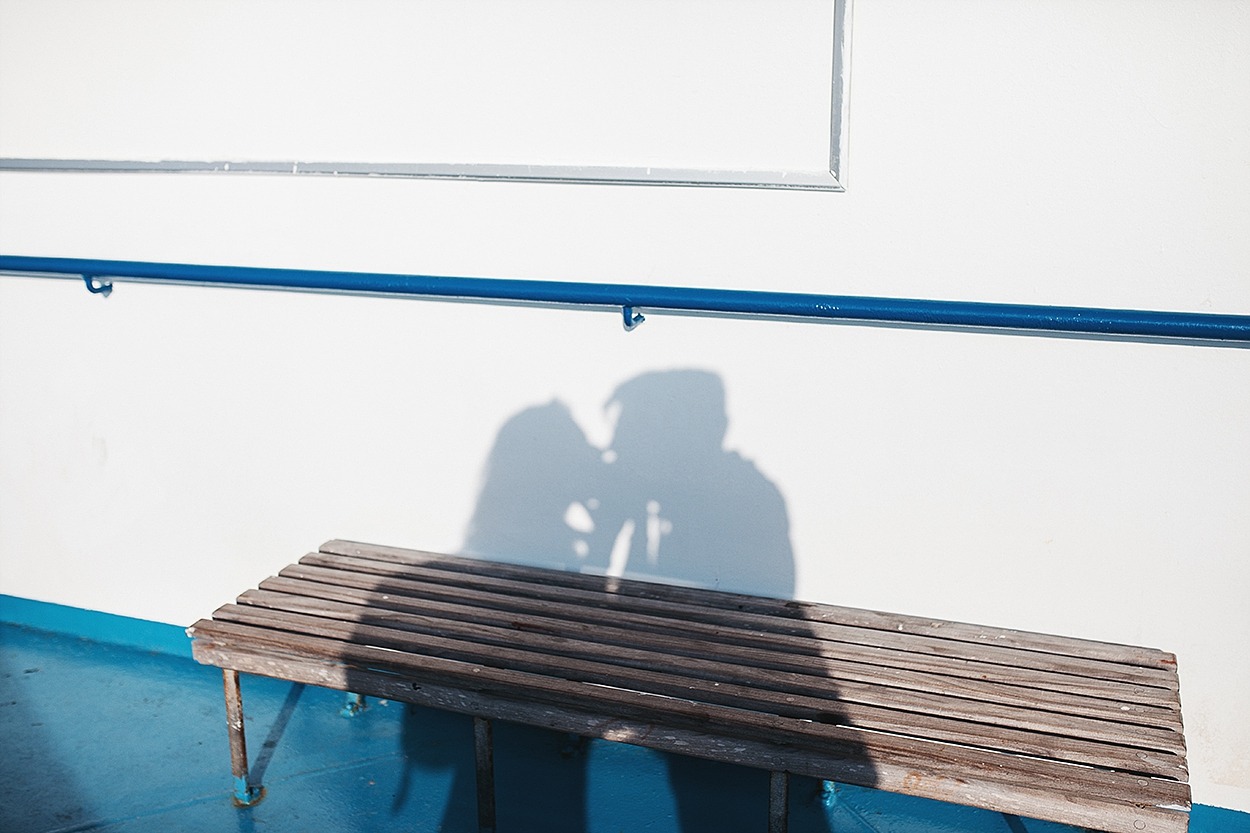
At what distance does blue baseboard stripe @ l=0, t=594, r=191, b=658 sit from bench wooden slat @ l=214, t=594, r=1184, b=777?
105 centimetres

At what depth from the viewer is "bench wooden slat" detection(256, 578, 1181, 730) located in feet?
7.59

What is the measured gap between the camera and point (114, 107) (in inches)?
128

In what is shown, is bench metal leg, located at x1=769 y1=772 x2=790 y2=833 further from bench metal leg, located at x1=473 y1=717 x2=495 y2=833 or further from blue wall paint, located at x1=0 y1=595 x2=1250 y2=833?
blue wall paint, located at x1=0 y1=595 x2=1250 y2=833

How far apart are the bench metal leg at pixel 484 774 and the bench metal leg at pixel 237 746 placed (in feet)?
2.37

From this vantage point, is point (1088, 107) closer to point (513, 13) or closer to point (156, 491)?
point (513, 13)

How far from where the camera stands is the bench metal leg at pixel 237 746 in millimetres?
2775

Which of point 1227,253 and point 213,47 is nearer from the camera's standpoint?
point 1227,253

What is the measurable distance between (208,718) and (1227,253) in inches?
128

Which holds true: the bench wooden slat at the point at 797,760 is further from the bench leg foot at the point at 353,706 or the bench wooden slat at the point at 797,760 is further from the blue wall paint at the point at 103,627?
the blue wall paint at the point at 103,627

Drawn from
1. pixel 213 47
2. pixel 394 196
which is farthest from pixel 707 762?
pixel 213 47

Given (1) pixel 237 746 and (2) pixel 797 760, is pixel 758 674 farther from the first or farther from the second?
(1) pixel 237 746

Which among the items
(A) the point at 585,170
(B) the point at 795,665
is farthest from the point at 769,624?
(A) the point at 585,170

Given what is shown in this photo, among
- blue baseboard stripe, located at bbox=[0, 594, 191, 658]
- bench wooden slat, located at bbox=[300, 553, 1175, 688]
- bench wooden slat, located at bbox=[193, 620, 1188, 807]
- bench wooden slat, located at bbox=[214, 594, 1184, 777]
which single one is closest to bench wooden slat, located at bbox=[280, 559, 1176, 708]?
bench wooden slat, located at bbox=[300, 553, 1175, 688]

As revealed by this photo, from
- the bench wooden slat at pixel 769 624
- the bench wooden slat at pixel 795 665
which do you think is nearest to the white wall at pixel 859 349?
the bench wooden slat at pixel 769 624
